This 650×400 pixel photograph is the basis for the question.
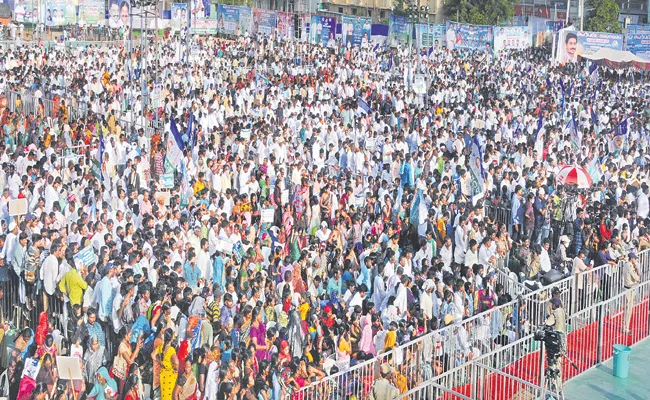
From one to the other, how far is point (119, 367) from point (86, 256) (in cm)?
225

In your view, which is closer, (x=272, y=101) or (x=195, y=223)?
(x=195, y=223)

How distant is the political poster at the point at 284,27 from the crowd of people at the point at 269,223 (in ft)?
44.6

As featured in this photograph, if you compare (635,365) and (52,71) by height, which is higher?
(52,71)

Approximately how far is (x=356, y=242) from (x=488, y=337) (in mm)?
3948

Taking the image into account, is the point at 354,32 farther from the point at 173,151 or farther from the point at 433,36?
the point at 173,151

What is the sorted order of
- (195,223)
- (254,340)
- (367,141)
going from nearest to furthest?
(254,340) < (195,223) < (367,141)

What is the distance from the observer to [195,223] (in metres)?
15.5

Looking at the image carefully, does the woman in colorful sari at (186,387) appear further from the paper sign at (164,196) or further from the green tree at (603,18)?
the green tree at (603,18)

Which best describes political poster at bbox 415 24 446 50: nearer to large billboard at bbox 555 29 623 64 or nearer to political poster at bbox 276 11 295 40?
political poster at bbox 276 11 295 40

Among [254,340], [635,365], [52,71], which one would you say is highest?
[52,71]

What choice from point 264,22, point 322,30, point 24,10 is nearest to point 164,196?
point 264,22

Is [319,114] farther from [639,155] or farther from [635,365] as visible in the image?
[635,365]

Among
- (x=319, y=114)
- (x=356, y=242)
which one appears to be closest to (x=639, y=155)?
(x=319, y=114)

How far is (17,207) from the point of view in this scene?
15023mm
